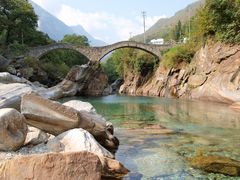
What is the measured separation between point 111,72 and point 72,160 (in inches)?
4059

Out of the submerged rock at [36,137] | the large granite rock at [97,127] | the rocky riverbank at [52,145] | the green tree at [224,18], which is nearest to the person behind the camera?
the rocky riverbank at [52,145]

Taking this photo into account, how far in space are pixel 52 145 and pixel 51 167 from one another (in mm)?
3286

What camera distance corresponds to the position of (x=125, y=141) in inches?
559

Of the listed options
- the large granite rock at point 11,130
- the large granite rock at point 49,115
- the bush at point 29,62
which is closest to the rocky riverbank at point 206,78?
the bush at point 29,62

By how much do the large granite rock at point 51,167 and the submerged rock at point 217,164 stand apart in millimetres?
4135

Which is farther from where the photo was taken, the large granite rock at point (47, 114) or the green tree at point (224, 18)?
the green tree at point (224, 18)

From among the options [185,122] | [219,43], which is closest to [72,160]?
[185,122]

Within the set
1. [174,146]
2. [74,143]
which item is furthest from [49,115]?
[174,146]

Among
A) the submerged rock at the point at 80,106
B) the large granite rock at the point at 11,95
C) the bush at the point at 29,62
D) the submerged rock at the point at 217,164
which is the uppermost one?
the bush at the point at 29,62

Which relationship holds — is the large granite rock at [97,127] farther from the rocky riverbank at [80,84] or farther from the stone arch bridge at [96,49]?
the stone arch bridge at [96,49]

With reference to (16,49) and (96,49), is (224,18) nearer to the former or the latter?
(16,49)

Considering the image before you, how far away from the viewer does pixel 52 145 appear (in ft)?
31.2

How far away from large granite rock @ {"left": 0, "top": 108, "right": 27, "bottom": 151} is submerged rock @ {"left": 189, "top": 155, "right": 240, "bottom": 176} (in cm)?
463

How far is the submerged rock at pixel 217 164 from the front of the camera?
9.41 metres
